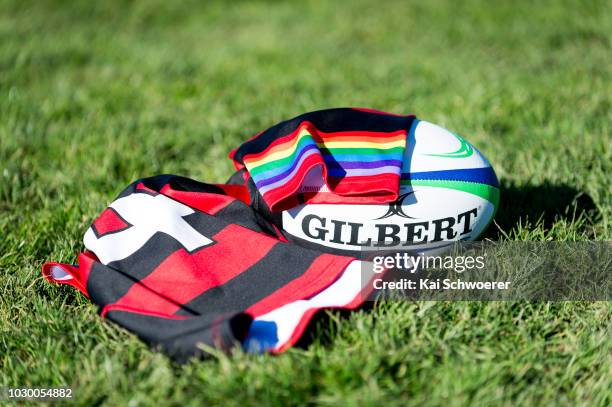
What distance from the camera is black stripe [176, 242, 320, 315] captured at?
2.34m

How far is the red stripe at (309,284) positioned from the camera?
7.61 ft

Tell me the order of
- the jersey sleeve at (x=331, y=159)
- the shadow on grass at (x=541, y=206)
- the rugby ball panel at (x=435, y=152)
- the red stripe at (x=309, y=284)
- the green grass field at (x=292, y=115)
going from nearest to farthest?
the green grass field at (x=292, y=115) → the red stripe at (x=309, y=284) → the jersey sleeve at (x=331, y=159) → the rugby ball panel at (x=435, y=152) → the shadow on grass at (x=541, y=206)

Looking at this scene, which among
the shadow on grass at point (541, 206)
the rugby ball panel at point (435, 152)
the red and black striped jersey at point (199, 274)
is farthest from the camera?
the shadow on grass at point (541, 206)

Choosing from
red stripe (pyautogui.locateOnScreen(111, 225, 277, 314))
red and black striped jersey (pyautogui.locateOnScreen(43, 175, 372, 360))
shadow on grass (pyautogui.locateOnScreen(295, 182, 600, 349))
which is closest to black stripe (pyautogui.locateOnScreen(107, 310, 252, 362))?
red and black striped jersey (pyautogui.locateOnScreen(43, 175, 372, 360))

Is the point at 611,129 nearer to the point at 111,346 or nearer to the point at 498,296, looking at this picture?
the point at 498,296

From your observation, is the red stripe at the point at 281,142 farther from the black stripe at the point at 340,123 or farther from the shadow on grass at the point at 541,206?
the shadow on grass at the point at 541,206

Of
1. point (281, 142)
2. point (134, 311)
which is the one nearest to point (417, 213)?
point (281, 142)

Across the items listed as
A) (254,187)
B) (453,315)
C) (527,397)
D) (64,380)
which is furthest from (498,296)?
(64,380)

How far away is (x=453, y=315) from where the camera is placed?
7.55 ft

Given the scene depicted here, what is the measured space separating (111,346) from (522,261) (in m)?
1.55

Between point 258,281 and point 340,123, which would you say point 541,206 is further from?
point 258,281

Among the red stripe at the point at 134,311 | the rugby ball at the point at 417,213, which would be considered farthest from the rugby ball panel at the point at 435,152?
the red stripe at the point at 134,311

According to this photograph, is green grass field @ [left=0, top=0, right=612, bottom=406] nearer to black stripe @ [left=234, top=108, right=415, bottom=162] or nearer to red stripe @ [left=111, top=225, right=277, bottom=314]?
red stripe @ [left=111, top=225, right=277, bottom=314]

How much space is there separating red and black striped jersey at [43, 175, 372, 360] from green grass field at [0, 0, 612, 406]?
87 mm
